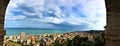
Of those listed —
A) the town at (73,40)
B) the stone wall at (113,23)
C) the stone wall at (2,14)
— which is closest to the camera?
the stone wall at (113,23)

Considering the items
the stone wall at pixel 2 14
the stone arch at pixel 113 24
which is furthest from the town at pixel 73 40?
the stone arch at pixel 113 24

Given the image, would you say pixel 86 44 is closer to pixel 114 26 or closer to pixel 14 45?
pixel 114 26

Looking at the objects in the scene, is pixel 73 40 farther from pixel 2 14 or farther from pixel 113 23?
pixel 113 23

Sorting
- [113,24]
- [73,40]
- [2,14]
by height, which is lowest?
[73,40]

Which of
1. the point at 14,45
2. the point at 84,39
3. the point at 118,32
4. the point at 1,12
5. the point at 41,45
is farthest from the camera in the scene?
the point at 14,45

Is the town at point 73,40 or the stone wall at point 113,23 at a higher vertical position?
the stone wall at point 113,23

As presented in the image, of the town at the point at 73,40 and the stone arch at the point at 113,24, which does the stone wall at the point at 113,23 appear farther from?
the town at the point at 73,40

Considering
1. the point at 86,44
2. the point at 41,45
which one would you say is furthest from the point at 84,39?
the point at 41,45

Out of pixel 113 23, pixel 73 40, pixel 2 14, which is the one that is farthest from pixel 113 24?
pixel 73 40
